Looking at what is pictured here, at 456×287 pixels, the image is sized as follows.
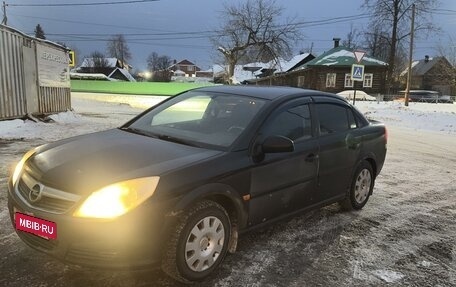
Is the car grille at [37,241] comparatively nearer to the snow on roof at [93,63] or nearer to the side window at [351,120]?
the side window at [351,120]

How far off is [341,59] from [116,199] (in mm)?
52032

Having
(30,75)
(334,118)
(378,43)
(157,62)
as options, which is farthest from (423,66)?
(334,118)

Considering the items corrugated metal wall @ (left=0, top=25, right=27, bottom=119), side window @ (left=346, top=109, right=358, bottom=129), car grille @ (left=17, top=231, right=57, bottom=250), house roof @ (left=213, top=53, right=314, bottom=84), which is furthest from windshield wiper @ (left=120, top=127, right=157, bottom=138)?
house roof @ (left=213, top=53, right=314, bottom=84)

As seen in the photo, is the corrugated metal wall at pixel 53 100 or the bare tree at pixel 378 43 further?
the bare tree at pixel 378 43

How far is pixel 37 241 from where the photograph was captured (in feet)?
10.9

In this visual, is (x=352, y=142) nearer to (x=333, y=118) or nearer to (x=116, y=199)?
(x=333, y=118)

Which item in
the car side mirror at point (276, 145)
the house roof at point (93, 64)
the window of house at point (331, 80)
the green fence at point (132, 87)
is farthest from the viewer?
the house roof at point (93, 64)

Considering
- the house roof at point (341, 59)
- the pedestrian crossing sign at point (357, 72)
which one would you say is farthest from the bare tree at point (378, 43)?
the pedestrian crossing sign at point (357, 72)

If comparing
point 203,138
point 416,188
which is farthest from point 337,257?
point 416,188

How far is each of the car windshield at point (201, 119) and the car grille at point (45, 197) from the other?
1191 mm

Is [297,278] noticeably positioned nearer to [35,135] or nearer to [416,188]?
[416,188]

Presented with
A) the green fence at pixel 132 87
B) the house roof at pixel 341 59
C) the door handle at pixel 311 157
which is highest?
the house roof at pixel 341 59

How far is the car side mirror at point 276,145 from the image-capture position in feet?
12.9

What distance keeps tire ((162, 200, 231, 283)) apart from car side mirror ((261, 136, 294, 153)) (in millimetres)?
670
